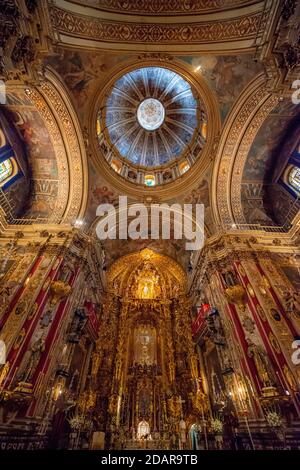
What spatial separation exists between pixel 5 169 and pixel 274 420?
17518 mm

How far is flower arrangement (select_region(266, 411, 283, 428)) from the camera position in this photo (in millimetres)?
7102

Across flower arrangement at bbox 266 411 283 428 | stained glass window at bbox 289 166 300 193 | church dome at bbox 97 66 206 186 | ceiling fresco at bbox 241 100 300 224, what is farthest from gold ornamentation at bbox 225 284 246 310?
church dome at bbox 97 66 206 186

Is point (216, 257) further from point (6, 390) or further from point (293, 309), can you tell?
point (6, 390)

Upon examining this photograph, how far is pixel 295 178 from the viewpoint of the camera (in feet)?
44.7

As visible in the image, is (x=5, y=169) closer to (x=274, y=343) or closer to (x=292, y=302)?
(x=274, y=343)

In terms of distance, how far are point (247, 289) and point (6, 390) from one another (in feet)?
35.7

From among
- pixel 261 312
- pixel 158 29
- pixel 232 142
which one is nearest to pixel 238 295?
pixel 261 312

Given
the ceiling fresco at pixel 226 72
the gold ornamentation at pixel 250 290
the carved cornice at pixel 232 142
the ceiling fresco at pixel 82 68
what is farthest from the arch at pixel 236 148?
the ceiling fresco at pixel 82 68

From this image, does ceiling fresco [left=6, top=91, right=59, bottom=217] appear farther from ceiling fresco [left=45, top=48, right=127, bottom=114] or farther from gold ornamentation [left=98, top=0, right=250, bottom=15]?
gold ornamentation [left=98, top=0, right=250, bottom=15]

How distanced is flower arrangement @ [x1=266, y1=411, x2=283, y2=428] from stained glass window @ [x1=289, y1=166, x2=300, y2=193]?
11.8m

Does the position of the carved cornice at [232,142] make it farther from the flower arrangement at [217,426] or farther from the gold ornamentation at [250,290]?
the flower arrangement at [217,426]

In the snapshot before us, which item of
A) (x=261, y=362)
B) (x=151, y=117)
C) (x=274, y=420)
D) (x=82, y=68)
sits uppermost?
(x=151, y=117)

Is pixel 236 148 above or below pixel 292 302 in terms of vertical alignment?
above

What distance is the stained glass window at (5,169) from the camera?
12.6 m
